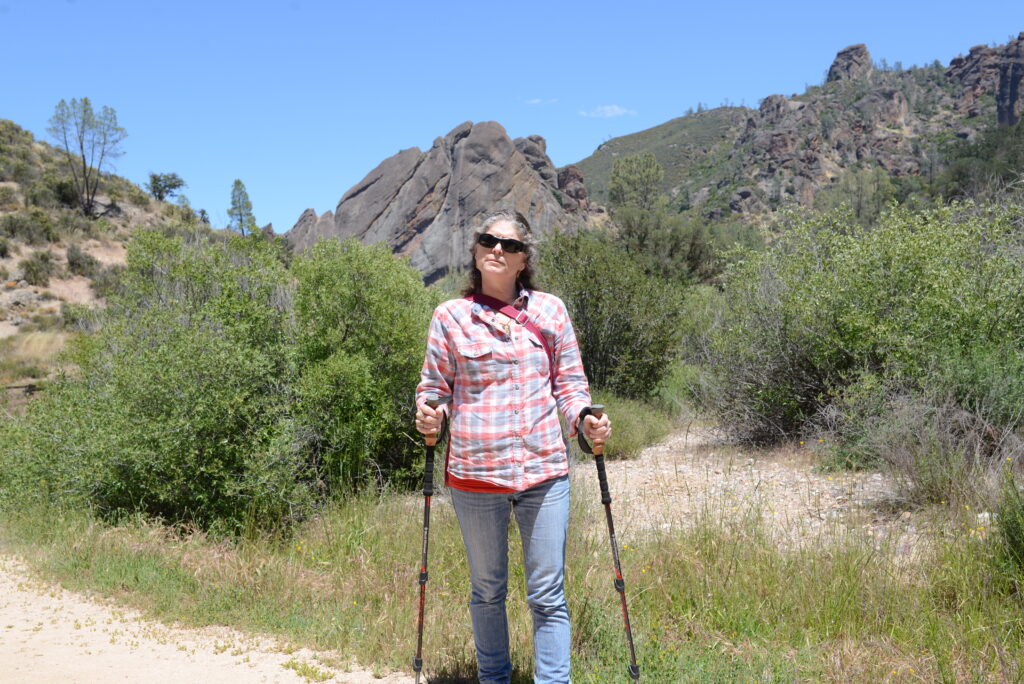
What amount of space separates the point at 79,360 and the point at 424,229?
4447 cm

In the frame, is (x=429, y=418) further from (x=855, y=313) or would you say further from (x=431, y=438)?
(x=855, y=313)

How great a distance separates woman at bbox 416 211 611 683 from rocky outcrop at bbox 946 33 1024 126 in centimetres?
8980

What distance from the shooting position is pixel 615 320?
1412 centimetres

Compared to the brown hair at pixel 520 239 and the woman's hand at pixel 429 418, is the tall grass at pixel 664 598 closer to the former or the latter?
the woman's hand at pixel 429 418

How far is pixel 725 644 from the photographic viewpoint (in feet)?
12.2

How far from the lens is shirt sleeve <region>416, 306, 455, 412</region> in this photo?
2.92m

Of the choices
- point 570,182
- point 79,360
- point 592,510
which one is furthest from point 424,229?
point 592,510

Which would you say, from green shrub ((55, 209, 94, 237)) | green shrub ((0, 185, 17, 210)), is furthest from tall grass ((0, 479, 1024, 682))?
green shrub ((0, 185, 17, 210))

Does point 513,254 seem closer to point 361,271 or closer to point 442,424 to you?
point 442,424

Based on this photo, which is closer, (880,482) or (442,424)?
(442,424)

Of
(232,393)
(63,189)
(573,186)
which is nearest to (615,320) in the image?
(232,393)

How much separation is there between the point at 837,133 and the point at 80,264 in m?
78.3

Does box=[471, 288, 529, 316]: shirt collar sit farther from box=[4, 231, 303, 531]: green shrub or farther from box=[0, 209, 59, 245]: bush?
box=[0, 209, 59, 245]: bush

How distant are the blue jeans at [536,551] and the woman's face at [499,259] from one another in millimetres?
845
